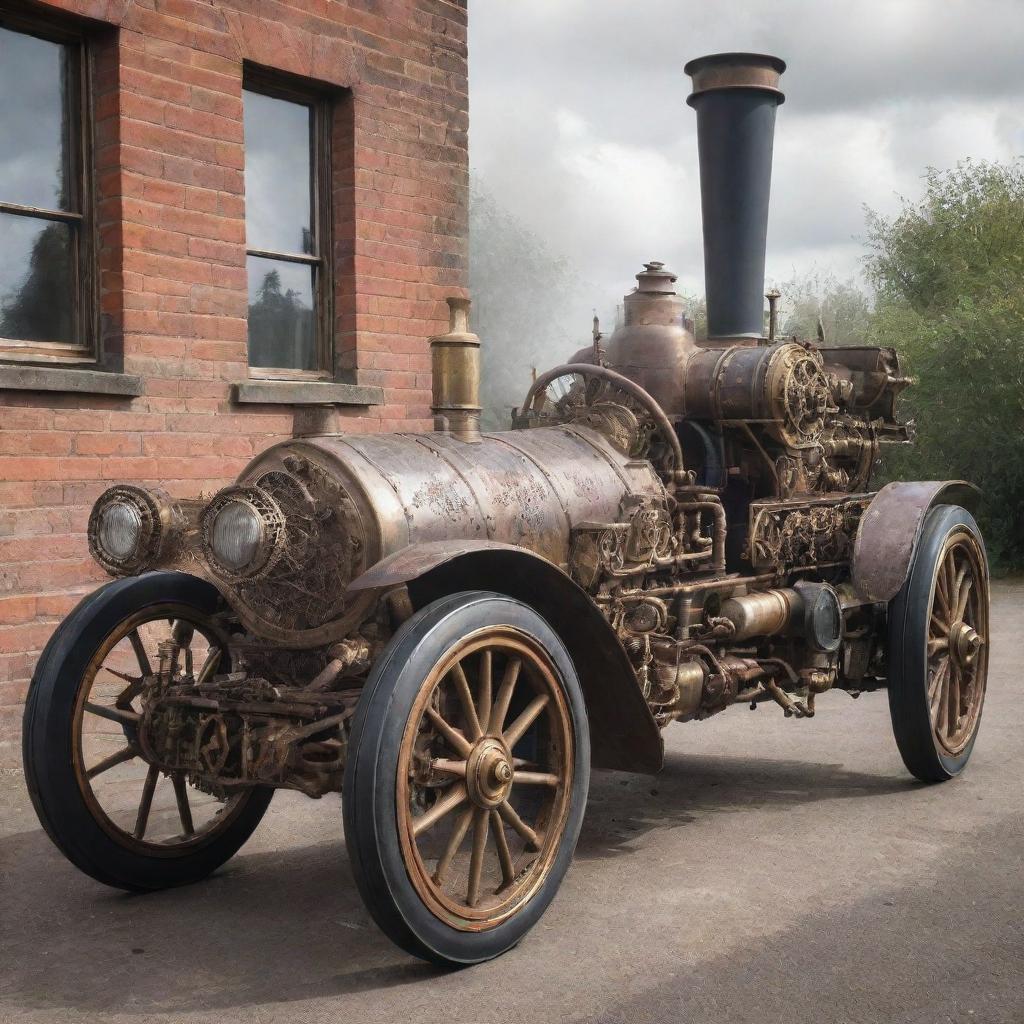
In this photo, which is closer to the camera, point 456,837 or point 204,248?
point 456,837

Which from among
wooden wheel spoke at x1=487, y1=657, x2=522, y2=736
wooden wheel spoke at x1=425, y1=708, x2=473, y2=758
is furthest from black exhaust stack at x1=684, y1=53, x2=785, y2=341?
wooden wheel spoke at x1=425, y1=708, x2=473, y2=758

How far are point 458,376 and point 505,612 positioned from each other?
1.17 metres

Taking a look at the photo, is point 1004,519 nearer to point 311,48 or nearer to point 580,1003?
point 311,48

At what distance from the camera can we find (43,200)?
6.32 metres

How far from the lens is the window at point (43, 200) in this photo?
617 centimetres

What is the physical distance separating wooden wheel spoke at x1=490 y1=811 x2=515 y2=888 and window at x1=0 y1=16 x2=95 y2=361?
141 inches

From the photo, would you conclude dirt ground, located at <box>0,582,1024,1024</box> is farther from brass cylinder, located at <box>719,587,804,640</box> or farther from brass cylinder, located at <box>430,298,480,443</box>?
brass cylinder, located at <box>430,298,480,443</box>

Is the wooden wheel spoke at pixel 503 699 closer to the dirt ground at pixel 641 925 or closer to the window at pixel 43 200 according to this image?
the dirt ground at pixel 641 925

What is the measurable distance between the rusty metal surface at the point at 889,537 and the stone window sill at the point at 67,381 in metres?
3.35

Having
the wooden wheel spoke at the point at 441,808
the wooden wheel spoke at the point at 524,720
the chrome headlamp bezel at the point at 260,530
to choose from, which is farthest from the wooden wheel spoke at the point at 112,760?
the wooden wheel spoke at the point at 524,720

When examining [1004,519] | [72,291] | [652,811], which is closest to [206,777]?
[652,811]

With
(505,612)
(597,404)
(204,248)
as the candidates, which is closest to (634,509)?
(597,404)

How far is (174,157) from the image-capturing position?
652 centimetres

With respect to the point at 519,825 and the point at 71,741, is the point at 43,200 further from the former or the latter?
the point at 519,825
